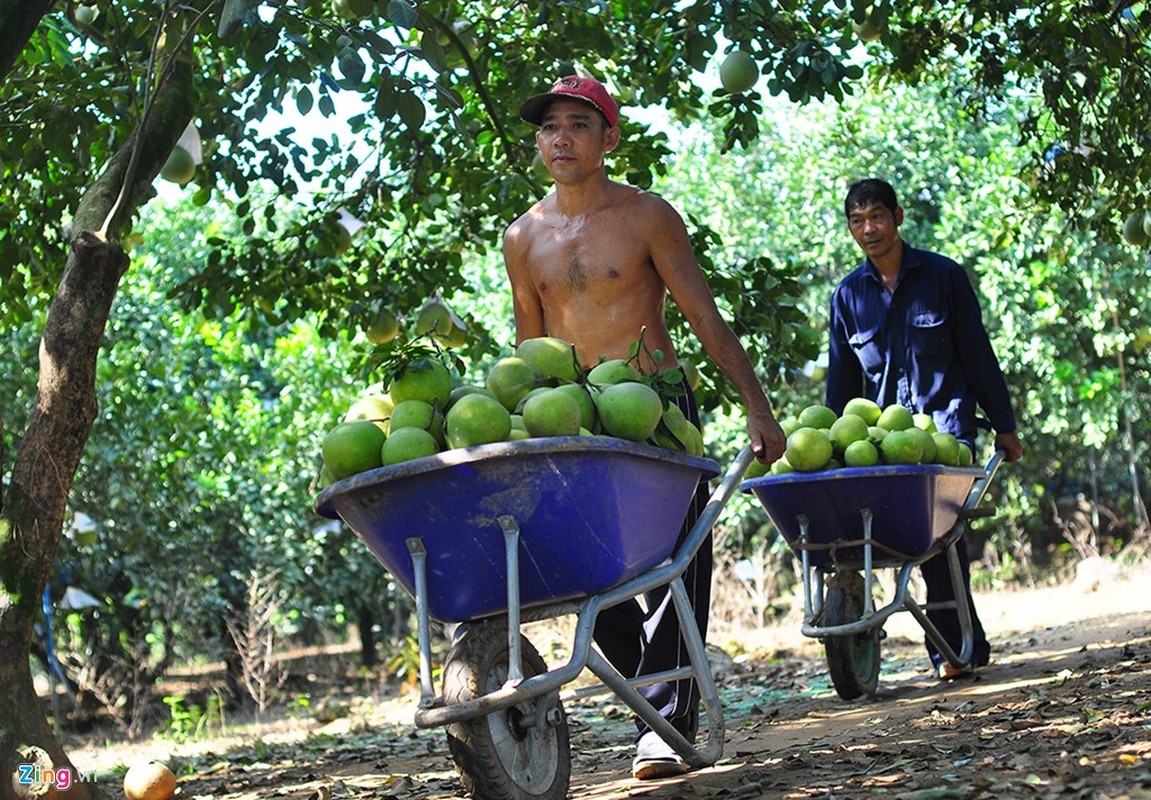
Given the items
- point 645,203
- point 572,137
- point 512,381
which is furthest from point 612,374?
point 572,137

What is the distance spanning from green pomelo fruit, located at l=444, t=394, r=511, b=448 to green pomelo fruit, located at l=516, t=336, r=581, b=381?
37cm

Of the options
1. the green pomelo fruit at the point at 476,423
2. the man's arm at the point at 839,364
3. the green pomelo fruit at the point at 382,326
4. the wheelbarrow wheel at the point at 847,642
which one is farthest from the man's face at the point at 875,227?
the green pomelo fruit at the point at 476,423

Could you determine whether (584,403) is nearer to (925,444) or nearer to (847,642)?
(925,444)

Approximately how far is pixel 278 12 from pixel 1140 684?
3708 mm

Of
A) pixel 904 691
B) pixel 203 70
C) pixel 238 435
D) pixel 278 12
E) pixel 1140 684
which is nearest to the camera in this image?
pixel 278 12

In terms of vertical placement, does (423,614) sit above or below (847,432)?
below

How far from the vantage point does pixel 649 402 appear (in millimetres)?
3301

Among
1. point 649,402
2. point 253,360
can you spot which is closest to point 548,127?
point 649,402

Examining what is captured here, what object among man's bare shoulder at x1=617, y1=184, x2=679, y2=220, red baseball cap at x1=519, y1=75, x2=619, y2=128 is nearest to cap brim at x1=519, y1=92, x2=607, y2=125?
red baseball cap at x1=519, y1=75, x2=619, y2=128

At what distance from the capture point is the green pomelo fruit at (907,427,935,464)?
17.2ft

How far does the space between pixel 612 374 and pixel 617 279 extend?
74 centimetres

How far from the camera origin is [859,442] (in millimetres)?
5211

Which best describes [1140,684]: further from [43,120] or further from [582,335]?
[43,120]

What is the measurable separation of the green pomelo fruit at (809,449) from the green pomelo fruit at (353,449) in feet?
7.71
